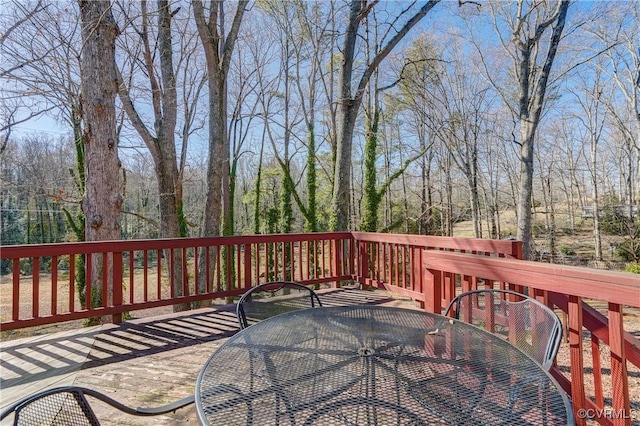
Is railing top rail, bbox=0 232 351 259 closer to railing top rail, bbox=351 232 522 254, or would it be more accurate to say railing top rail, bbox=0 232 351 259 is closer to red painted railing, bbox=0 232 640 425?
red painted railing, bbox=0 232 640 425

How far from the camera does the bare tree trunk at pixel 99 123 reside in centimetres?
423

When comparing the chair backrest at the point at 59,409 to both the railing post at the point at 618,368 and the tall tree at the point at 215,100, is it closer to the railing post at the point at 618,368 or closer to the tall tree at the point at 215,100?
the railing post at the point at 618,368

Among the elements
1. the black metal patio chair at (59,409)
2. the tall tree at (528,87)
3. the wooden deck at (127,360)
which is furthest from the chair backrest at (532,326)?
the tall tree at (528,87)

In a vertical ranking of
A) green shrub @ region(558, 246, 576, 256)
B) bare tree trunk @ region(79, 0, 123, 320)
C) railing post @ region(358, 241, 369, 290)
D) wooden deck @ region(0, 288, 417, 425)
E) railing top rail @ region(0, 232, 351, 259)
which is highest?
bare tree trunk @ region(79, 0, 123, 320)

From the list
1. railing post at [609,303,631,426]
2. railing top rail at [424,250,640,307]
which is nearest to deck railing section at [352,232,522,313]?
railing top rail at [424,250,640,307]

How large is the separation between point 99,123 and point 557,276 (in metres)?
5.25

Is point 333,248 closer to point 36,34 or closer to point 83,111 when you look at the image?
point 83,111

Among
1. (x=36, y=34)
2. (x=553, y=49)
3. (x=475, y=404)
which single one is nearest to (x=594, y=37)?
(x=553, y=49)

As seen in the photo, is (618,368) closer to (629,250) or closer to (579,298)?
(579,298)

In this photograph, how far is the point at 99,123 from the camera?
14.1 feet

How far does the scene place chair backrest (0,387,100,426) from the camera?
0.90m

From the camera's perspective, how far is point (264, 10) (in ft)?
38.8

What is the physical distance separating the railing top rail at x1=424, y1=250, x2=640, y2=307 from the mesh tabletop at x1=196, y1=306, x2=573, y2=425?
0.52 m

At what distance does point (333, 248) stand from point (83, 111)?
164 inches
